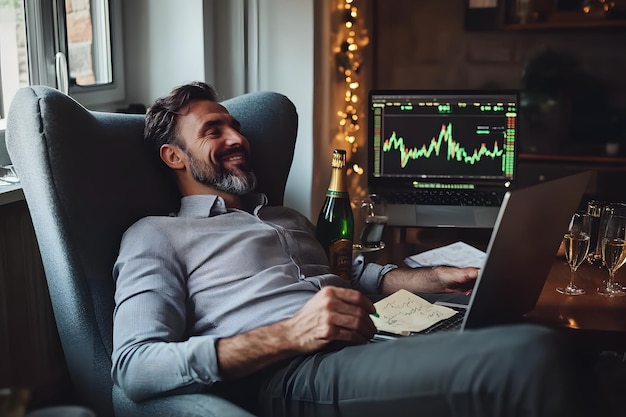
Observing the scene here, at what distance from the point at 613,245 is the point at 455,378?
61 centimetres

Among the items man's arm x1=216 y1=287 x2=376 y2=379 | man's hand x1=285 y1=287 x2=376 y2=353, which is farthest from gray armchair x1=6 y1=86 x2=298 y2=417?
man's hand x1=285 y1=287 x2=376 y2=353

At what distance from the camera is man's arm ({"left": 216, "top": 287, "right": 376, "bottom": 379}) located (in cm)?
132

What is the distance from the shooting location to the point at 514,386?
3.59 feet

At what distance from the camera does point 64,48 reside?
214cm

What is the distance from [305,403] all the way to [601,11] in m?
2.87

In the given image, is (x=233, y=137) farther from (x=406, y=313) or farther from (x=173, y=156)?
(x=406, y=313)

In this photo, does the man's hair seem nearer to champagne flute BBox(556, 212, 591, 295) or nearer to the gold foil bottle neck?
the gold foil bottle neck

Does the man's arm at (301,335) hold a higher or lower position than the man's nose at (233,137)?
lower

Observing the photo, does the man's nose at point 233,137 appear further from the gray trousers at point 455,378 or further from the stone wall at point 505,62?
the stone wall at point 505,62

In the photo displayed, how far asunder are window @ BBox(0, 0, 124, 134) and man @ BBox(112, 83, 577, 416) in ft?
1.64

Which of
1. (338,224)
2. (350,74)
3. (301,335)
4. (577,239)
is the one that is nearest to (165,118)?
(338,224)

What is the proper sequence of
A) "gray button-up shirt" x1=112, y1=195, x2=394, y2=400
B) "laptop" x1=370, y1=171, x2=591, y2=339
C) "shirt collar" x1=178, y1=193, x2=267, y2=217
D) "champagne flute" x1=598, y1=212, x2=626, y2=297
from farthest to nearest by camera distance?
"shirt collar" x1=178, y1=193, x2=267, y2=217
"champagne flute" x1=598, y1=212, x2=626, y2=297
"gray button-up shirt" x1=112, y1=195, x2=394, y2=400
"laptop" x1=370, y1=171, x2=591, y2=339

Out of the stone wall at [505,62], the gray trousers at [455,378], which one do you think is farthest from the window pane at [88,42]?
the stone wall at [505,62]

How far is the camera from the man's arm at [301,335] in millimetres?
1315
